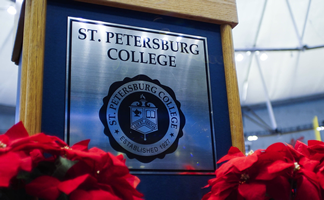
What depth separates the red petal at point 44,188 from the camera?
45cm

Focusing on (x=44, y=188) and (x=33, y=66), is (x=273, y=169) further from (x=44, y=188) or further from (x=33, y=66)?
(x=33, y=66)

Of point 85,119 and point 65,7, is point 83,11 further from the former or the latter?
point 85,119

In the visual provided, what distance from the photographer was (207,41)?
1.01 metres

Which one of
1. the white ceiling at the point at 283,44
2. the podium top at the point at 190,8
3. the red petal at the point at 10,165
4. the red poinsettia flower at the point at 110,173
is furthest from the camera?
the white ceiling at the point at 283,44

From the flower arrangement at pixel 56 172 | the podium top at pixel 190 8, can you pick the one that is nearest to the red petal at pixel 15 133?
the flower arrangement at pixel 56 172

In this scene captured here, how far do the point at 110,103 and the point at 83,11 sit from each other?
9.4 inches

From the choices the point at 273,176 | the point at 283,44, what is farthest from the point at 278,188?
the point at 283,44

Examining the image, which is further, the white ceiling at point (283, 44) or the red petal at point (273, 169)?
the white ceiling at point (283, 44)

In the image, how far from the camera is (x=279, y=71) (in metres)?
8.95

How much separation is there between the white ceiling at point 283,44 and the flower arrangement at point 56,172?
7238 mm

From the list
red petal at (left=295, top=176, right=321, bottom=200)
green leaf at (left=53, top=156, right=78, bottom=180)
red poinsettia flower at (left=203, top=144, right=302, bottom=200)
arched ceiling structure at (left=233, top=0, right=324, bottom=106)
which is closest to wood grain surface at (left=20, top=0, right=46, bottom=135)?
green leaf at (left=53, top=156, right=78, bottom=180)

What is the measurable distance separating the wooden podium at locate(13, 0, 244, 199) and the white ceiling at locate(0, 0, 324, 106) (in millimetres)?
6895

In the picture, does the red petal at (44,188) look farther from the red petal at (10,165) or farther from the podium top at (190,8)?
the podium top at (190,8)

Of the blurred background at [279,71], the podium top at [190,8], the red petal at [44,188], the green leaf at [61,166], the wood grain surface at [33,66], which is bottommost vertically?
the red petal at [44,188]
